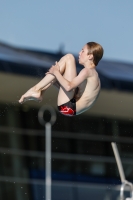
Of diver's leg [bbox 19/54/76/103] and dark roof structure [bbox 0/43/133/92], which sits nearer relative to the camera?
diver's leg [bbox 19/54/76/103]

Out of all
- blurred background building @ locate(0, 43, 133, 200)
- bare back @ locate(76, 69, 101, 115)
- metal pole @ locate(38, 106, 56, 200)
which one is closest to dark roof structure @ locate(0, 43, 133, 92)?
blurred background building @ locate(0, 43, 133, 200)

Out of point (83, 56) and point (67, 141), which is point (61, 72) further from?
point (67, 141)

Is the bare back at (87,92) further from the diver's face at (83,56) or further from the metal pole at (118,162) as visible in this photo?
the metal pole at (118,162)

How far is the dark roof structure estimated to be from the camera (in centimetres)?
195

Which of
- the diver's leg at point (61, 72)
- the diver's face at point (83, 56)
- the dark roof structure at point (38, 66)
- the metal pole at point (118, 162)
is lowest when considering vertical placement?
the metal pole at point (118, 162)

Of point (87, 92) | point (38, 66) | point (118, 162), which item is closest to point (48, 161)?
point (118, 162)

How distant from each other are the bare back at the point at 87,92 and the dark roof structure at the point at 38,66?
0.70m

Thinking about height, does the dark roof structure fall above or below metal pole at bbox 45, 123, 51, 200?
above

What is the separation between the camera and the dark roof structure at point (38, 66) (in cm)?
195

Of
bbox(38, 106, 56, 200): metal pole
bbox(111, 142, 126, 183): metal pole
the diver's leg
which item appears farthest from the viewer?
bbox(111, 142, 126, 183): metal pole

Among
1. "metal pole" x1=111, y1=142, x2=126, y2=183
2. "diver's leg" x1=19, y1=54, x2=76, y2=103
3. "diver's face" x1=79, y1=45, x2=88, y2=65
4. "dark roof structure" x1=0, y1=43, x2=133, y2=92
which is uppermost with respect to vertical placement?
"dark roof structure" x1=0, y1=43, x2=133, y2=92

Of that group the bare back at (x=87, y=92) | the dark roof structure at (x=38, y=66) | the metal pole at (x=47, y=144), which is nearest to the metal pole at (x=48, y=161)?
the metal pole at (x=47, y=144)

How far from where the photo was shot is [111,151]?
221cm

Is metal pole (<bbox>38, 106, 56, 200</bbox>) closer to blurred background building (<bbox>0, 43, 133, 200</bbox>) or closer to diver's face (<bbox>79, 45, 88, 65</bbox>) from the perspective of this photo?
blurred background building (<bbox>0, 43, 133, 200</bbox>)
